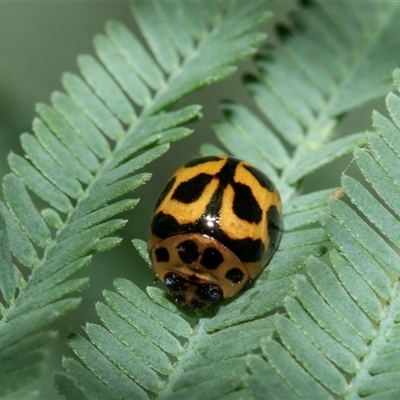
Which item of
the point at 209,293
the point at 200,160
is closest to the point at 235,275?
the point at 209,293

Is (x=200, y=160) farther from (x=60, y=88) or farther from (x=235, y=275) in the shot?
(x=60, y=88)

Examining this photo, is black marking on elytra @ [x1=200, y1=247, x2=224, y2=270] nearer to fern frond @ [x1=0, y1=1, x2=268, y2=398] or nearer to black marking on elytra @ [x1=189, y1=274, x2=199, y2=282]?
black marking on elytra @ [x1=189, y1=274, x2=199, y2=282]

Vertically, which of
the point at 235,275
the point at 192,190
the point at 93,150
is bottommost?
the point at 235,275

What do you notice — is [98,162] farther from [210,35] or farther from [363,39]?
[363,39]

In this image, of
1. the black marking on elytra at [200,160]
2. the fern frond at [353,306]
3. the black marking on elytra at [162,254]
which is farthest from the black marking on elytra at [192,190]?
the fern frond at [353,306]

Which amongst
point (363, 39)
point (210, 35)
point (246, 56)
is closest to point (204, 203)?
point (246, 56)

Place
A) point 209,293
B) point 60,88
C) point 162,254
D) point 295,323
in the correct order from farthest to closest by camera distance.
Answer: point 60,88, point 162,254, point 209,293, point 295,323
